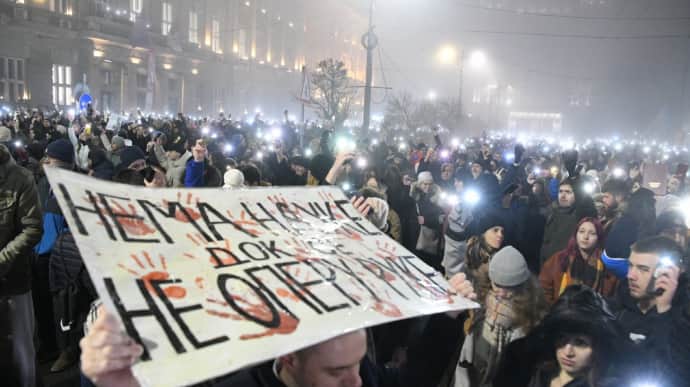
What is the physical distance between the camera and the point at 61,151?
516cm

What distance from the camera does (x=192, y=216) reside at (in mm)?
2061

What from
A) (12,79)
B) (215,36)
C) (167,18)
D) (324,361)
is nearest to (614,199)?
(324,361)

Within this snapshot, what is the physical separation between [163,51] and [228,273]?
152 feet

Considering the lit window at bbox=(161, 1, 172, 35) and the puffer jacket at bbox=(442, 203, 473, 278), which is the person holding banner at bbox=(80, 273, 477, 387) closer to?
the puffer jacket at bbox=(442, 203, 473, 278)

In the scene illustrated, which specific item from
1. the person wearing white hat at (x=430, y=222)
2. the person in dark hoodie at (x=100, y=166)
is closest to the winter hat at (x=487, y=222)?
the person wearing white hat at (x=430, y=222)

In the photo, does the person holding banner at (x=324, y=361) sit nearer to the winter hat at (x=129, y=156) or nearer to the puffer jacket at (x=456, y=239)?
the puffer jacket at (x=456, y=239)

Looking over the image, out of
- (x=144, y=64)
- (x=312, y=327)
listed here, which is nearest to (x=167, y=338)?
(x=312, y=327)

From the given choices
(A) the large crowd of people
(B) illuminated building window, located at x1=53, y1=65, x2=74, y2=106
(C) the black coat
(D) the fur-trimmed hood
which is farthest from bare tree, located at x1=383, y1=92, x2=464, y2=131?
(C) the black coat

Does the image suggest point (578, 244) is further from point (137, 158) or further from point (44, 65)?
point (44, 65)

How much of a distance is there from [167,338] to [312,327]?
0.43 metres

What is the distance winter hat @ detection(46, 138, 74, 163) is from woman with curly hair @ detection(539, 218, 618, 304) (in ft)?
14.5

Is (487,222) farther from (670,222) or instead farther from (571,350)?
(571,350)

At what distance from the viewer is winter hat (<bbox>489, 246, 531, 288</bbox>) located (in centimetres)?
371

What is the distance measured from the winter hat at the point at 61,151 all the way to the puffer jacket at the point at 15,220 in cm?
93
